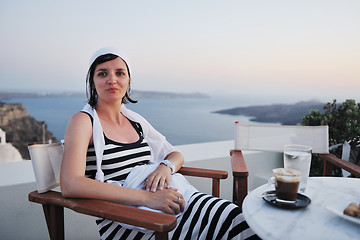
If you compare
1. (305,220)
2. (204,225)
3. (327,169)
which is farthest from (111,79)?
(327,169)

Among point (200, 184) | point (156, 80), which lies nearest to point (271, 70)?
point (156, 80)

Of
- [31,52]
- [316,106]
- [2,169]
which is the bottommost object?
[2,169]

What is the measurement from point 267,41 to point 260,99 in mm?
1870

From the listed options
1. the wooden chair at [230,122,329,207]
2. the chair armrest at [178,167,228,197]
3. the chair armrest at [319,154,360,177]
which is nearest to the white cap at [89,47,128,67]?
the chair armrest at [178,167,228,197]

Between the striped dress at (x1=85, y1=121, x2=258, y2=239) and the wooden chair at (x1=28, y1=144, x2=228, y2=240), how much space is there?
0.55 feet

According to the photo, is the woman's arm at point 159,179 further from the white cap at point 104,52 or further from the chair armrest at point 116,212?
the white cap at point 104,52

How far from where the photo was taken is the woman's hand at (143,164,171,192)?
1379mm

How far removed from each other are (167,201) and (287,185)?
48cm

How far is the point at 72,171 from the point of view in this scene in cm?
121

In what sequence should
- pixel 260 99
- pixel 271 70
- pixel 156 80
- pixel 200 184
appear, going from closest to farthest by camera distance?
pixel 200 184, pixel 271 70, pixel 156 80, pixel 260 99

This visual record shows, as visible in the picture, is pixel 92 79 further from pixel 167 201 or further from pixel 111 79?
pixel 167 201

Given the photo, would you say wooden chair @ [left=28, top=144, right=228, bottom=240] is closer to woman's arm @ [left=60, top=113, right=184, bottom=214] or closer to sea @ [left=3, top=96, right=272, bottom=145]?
woman's arm @ [left=60, top=113, right=184, bottom=214]

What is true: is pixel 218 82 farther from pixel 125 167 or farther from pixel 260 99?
pixel 125 167

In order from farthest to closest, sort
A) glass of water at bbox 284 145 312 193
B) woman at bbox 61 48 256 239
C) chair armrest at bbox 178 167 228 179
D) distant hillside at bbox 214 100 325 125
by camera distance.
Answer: distant hillside at bbox 214 100 325 125, chair armrest at bbox 178 167 228 179, woman at bbox 61 48 256 239, glass of water at bbox 284 145 312 193
